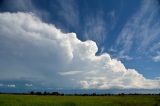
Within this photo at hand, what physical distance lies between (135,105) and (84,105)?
55.8ft

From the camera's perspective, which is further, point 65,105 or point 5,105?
point 65,105

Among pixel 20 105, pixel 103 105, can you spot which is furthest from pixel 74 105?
pixel 20 105

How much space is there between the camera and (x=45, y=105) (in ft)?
213

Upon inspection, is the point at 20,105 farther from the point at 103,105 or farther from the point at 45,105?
the point at 103,105

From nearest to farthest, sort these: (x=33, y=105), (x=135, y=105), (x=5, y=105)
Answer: (x=5, y=105) < (x=33, y=105) < (x=135, y=105)

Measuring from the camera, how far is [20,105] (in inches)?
2436

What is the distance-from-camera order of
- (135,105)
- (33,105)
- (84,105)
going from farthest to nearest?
1. (135,105)
2. (84,105)
3. (33,105)

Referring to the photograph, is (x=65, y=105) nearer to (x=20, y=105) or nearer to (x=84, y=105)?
(x=84, y=105)

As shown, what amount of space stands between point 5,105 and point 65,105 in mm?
17891

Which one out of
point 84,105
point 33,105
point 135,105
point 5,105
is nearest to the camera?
point 5,105

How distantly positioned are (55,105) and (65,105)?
377cm

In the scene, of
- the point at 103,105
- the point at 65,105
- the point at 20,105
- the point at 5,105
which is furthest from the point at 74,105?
the point at 5,105

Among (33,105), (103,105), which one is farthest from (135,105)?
(33,105)

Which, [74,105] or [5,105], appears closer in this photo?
[5,105]
